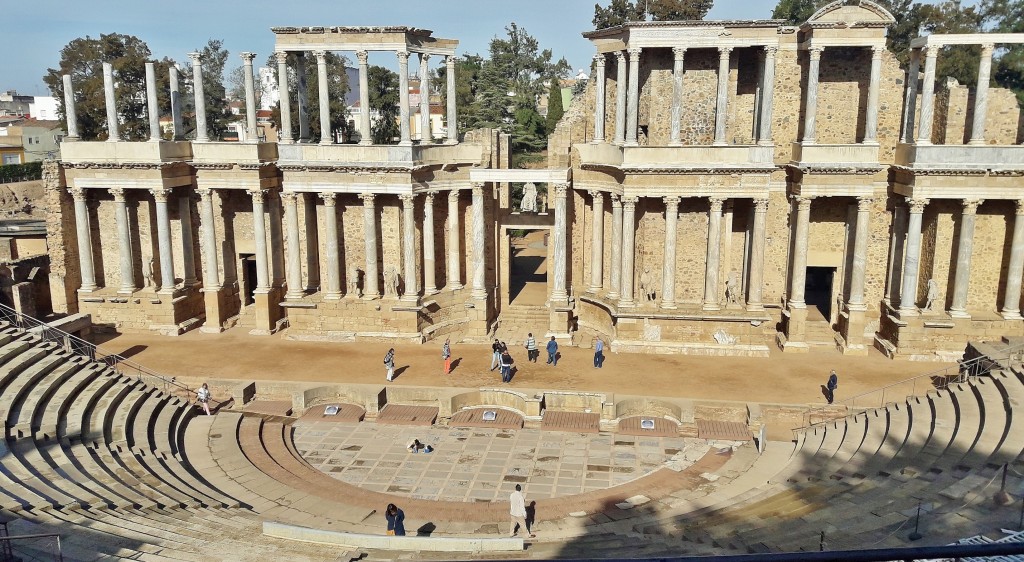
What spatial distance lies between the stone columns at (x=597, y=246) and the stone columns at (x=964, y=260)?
40.9 feet

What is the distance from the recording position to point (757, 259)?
28.3 meters

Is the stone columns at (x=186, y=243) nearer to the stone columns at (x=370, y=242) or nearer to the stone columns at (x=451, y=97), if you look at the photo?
the stone columns at (x=370, y=242)

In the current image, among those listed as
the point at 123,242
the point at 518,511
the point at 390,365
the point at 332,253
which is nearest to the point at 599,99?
the point at 332,253

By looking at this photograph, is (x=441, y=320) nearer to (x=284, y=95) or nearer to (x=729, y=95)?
(x=284, y=95)

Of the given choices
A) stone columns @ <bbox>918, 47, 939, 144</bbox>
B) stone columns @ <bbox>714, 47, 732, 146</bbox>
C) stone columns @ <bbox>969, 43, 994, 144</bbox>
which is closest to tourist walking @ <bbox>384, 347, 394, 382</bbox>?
stone columns @ <bbox>714, 47, 732, 146</bbox>

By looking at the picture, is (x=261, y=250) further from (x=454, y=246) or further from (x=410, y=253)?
(x=454, y=246)

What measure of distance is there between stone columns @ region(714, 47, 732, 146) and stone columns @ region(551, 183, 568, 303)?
5.82 meters

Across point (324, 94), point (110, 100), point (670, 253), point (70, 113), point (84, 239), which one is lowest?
point (670, 253)

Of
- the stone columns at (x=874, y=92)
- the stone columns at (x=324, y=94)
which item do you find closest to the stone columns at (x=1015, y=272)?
the stone columns at (x=874, y=92)

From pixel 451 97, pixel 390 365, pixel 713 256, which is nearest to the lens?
pixel 390 365

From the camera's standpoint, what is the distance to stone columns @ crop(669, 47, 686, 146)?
27.0 m

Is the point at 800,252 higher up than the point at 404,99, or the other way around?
the point at 404,99

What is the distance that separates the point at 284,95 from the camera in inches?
1188

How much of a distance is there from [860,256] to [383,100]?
151 ft
